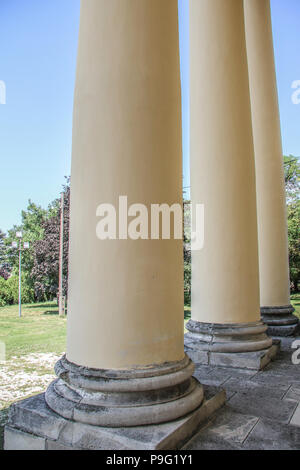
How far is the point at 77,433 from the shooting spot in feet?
55.0

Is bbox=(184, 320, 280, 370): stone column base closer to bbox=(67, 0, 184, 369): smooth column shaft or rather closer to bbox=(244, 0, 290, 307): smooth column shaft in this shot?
bbox=(67, 0, 184, 369): smooth column shaft

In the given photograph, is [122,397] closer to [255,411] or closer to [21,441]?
[21,441]

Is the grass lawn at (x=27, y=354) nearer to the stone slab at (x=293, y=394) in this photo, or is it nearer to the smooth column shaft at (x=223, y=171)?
the smooth column shaft at (x=223, y=171)

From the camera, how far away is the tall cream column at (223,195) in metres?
36.8

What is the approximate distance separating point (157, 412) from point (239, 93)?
33850mm

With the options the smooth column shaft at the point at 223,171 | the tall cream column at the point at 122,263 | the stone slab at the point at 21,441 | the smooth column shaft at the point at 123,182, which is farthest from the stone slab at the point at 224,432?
the smooth column shaft at the point at 223,171

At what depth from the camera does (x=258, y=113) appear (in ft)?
193

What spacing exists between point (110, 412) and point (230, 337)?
860 inches

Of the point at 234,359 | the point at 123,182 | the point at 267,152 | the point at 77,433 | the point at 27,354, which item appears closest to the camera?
the point at 77,433

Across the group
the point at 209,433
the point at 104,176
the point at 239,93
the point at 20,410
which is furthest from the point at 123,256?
the point at 239,93

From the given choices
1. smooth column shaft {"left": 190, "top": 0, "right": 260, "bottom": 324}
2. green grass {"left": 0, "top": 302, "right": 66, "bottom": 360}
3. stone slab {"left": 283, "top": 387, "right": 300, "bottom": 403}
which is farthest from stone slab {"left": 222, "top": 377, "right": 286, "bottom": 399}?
green grass {"left": 0, "top": 302, "right": 66, "bottom": 360}

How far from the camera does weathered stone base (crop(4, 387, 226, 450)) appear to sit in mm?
16078

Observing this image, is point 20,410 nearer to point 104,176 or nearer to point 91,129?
point 104,176

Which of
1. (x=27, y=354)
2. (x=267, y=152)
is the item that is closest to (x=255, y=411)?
(x=267, y=152)
